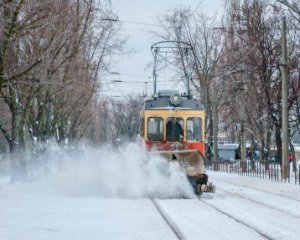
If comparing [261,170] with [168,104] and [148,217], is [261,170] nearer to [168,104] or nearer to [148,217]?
[168,104]

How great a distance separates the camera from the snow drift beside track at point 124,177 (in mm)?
19719

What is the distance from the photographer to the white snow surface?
11484mm

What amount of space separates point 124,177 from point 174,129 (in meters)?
2.81

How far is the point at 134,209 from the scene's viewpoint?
1595 centimetres

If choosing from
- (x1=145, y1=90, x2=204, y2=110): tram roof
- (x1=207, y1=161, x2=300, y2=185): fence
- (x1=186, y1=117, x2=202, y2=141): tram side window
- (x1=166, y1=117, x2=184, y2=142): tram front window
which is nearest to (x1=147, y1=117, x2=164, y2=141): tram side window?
(x1=166, y1=117, x2=184, y2=142): tram front window

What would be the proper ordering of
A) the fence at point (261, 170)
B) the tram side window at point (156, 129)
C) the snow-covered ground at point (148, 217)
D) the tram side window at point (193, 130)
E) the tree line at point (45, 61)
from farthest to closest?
1. the fence at point (261, 170)
2. the tram side window at point (193, 130)
3. the tram side window at point (156, 129)
4. the tree line at point (45, 61)
5. the snow-covered ground at point (148, 217)

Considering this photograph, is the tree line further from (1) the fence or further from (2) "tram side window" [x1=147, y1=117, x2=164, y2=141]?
(1) the fence

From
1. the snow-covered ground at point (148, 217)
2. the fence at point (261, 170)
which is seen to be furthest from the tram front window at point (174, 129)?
the fence at point (261, 170)

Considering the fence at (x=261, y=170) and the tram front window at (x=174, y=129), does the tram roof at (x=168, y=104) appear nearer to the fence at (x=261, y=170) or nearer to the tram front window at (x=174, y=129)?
the tram front window at (x=174, y=129)

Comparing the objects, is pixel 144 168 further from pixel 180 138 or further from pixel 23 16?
pixel 23 16

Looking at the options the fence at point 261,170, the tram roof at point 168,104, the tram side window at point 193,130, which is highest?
the tram roof at point 168,104

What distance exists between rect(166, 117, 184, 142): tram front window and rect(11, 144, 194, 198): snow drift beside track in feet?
3.90

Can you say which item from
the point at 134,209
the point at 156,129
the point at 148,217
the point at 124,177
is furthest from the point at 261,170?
the point at 148,217

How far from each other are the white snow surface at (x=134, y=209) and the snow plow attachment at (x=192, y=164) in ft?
0.95
